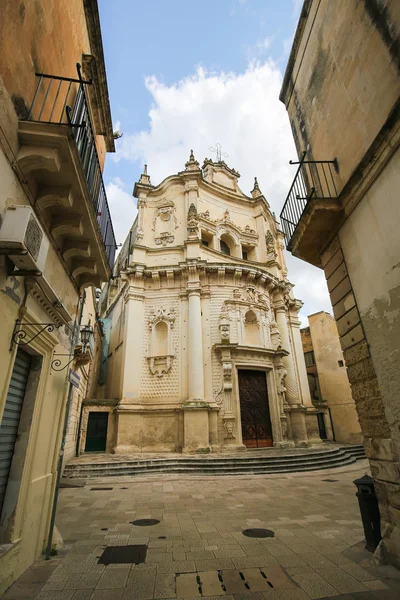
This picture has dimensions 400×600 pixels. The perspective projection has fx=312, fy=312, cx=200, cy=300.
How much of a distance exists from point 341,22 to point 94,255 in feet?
20.3

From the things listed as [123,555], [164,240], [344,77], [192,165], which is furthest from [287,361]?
[123,555]

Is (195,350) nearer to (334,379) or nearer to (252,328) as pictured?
(252,328)

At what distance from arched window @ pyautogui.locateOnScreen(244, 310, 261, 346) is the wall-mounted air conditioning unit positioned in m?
16.3

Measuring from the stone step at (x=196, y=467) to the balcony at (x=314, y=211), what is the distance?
32.1 ft

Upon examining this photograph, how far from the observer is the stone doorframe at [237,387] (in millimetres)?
16312

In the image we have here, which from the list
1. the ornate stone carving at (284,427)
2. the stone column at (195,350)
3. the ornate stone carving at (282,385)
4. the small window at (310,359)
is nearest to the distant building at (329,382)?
the small window at (310,359)

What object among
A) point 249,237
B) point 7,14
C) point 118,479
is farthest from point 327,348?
point 7,14

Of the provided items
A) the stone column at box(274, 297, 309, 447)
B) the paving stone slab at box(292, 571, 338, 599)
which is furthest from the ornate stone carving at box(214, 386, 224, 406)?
the paving stone slab at box(292, 571, 338, 599)

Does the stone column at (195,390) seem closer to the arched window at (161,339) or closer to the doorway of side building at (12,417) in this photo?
the arched window at (161,339)

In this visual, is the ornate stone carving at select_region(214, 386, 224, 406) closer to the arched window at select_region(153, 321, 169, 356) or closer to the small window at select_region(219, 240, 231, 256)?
the arched window at select_region(153, 321, 169, 356)

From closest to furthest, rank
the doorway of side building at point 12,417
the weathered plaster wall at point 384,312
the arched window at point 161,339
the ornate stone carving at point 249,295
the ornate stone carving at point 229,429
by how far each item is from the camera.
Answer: the doorway of side building at point 12,417, the weathered plaster wall at point 384,312, the ornate stone carving at point 229,429, the arched window at point 161,339, the ornate stone carving at point 249,295

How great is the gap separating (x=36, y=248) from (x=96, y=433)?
15.6 meters

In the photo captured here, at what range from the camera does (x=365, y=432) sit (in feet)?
16.1

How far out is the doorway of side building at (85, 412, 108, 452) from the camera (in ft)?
54.2
